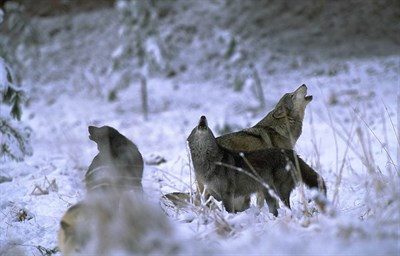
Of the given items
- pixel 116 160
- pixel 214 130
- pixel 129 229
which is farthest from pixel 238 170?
pixel 214 130

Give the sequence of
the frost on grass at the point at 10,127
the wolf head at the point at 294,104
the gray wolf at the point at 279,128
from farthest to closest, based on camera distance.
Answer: the frost on grass at the point at 10,127, the wolf head at the point at 294,104, the gray wolf at the point at 279,128

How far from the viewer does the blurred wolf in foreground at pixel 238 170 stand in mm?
5125

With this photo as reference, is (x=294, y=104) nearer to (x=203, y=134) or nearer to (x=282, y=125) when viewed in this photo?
(x=282, y=125)

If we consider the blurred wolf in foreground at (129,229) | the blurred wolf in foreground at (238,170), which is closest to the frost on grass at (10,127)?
the blurred wolf in foreground at (238,170)

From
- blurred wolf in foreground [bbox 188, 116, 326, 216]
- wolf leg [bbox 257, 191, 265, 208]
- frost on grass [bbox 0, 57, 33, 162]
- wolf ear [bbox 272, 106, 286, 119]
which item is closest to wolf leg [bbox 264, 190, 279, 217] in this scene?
blurred wolf in foreground [bbox 188, 116, 326, 216]

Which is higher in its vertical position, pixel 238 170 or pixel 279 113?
pixel 279 113

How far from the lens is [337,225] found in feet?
10.3

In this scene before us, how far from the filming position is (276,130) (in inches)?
271

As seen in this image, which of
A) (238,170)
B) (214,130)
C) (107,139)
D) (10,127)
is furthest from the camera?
(214,130)

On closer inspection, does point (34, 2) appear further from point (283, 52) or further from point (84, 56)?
point (283, 52)

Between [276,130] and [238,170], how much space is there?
1.79 metres

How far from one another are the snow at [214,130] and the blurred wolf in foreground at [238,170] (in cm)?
18

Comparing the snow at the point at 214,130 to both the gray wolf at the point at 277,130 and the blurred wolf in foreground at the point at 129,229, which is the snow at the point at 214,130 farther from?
the gray wolf at the point at 277,130

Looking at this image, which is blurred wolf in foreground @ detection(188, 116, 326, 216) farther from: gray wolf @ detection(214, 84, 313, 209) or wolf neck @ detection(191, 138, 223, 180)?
gray wolf @ detection(214, 84, 313, 209)
